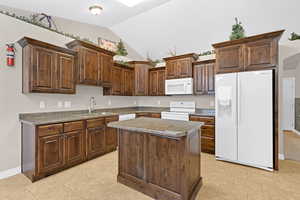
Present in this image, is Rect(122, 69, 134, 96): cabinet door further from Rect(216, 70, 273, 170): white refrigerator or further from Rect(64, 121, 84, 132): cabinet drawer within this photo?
Rect(216, 70, 273, 170): white refrigerator

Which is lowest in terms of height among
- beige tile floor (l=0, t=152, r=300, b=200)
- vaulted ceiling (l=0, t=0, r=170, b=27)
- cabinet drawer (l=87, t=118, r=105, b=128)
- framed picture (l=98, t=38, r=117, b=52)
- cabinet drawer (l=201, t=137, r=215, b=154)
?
beige tile floor (l=0, t=152, r=300, b=200)

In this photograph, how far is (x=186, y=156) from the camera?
1.77 metres

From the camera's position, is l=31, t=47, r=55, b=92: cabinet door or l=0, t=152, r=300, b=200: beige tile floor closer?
l=0, t=152, r=300, b=200: beige tile floor

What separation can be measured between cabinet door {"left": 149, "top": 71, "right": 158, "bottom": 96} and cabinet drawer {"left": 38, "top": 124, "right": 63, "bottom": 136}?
298 centimetres

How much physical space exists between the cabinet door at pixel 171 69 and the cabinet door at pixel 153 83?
573mm

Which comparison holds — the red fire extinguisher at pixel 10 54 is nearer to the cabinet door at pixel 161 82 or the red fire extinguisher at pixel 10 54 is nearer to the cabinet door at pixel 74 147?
the cabinet door at pixel 74 147

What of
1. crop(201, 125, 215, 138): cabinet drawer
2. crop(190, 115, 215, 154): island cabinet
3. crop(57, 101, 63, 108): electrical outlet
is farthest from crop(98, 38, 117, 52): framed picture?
crop(201, 125, 215, 138): cabinet drawer

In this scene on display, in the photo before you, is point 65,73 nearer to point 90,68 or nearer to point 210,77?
point 90,68

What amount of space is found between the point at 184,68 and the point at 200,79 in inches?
21.5

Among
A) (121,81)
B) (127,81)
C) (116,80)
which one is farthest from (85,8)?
(127,81)

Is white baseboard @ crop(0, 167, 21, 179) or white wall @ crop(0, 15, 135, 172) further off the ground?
white wall @ crop(0, 15, 135, 172)

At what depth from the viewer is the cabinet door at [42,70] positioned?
8.78 feet

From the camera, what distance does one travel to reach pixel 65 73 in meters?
3.17

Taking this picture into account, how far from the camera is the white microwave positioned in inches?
163
